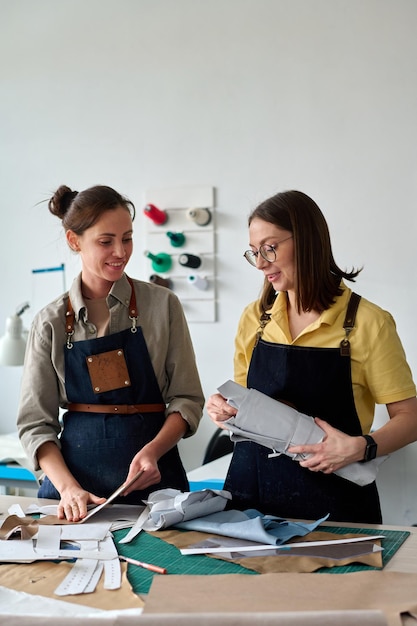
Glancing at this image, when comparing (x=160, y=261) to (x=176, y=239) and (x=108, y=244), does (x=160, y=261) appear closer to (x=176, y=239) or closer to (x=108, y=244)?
(x=176, y=239)

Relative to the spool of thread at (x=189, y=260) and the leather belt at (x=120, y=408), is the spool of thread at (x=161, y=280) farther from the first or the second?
the leather belt at (x=120, y=408)

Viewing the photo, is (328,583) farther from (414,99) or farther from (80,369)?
(414,99)

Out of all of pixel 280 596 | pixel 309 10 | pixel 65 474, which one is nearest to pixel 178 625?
pixel 280 596

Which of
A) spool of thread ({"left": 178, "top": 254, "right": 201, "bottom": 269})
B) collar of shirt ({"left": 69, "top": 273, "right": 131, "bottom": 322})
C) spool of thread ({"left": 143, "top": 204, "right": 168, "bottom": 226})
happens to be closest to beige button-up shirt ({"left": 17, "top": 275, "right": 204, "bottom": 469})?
collar of shirt ({"left": 69, "top": 273, "right": 131, "bottom": 322})

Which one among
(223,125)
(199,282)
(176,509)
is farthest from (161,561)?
(223,125)

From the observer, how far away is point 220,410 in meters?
1.87

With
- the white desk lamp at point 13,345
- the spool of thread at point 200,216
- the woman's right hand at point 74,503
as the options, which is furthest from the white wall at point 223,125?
the woman's right hand at point 74,503

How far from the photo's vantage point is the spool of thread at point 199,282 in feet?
13.2

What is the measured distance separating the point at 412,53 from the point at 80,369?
2462mm

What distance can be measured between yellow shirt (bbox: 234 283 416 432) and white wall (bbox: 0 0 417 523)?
71.6 inches

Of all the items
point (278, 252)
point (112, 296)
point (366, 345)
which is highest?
point (278, 252)

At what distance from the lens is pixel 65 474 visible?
2010 millimetres

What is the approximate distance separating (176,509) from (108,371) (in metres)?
0.51

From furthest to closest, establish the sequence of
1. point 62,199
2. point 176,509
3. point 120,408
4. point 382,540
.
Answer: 1. point 62,199
2. point 120,408
3. point 176,509
4. point 382,540
